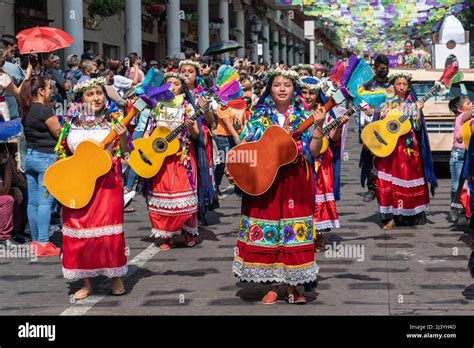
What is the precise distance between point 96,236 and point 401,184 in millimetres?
4949

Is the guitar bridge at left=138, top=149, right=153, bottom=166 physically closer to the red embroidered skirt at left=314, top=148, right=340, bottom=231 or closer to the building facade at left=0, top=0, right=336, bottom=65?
the red embroidered skirt at left=314, top=148, right=340, bottom=231

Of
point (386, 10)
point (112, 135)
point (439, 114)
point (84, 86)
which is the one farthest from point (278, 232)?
point (386, 10)

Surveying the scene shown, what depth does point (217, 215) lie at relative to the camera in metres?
13.3

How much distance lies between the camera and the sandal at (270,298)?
779 centimetres

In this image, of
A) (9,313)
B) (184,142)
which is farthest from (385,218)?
(9,313)

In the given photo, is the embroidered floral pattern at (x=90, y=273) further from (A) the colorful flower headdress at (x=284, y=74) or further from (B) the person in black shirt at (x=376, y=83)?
(B) the person in black shirt at (x=376, y=83)

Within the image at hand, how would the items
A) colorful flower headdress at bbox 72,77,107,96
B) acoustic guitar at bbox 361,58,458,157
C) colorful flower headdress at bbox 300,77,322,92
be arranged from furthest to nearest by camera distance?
1. acoustic guitar at bbox 361,58,458,157
2. colorful flower headdress at bbox 300,77,322,92
3. colorful flower headdress at bbox 72,77,107,96

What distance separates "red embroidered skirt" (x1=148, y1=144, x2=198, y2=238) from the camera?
1050cm

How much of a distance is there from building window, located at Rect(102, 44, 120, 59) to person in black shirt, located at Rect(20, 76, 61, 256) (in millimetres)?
21595

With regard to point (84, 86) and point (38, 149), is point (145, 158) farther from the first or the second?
point (84, 86)

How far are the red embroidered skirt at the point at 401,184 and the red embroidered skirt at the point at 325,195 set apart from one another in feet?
4.64

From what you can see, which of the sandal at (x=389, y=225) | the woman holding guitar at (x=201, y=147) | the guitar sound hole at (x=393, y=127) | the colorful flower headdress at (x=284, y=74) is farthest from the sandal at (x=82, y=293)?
the guitar sound hole at (x=393, y=127)

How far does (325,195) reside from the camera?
10.5 metres

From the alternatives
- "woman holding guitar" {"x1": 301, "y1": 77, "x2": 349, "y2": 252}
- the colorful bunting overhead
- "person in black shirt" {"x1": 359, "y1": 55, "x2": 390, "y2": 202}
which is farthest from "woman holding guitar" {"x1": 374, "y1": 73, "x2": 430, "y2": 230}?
the colorful bunting overhead
